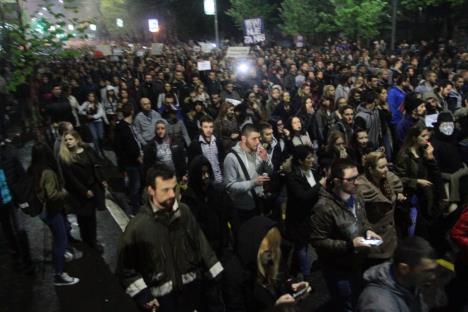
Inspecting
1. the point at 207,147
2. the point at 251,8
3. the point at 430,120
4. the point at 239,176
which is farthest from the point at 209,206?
the point at 251,8

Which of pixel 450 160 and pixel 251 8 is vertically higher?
pixel 251 8

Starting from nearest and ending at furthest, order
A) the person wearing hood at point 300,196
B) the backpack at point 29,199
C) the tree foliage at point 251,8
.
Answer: the person wearing hood at point 300,196, the backpack at point 29,199, the tree foliage at point 251,8

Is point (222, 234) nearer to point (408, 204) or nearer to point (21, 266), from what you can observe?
point (408, 204)

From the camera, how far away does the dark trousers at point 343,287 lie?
4363 millimetres

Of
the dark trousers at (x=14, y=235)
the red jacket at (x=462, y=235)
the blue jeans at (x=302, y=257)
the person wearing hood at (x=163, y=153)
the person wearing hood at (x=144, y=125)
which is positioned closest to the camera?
the red jacket at (x=462, y=235)

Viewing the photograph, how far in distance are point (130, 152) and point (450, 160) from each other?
4723 mm

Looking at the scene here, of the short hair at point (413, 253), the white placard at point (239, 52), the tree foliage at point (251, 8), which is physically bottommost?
the short hair at point (413, 253)

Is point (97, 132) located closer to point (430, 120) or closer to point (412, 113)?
point (412, 113)

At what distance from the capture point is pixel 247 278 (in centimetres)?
334

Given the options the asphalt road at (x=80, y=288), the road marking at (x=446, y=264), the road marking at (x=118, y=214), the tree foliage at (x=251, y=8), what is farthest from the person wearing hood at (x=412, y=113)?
the tree foliage at (x=251, y=8)

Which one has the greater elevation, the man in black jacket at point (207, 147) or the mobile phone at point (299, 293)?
the man in black jacket at point (207, 147)

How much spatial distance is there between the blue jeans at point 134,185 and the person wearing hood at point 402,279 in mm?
5638

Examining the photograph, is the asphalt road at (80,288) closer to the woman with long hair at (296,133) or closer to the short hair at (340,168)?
the short hair at (340,168)

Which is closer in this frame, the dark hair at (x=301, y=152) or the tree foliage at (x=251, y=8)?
the dark hair at (x=301, y=152)
